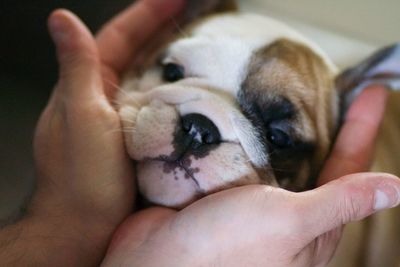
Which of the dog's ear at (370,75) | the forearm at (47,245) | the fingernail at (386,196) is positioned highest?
the dog's ear at (370,75)

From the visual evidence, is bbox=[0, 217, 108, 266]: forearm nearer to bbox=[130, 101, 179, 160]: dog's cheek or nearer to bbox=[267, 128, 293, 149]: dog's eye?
bbox=[130, 101, 179, 160]: dog's cheek

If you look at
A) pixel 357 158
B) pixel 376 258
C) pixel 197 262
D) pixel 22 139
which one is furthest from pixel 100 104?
pixel 376 258

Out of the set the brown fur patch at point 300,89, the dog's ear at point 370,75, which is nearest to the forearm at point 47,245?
the brown fur patch at point 300,89

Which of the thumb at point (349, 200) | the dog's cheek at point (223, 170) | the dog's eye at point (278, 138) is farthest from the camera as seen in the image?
the dog's eye at point (278, 138)

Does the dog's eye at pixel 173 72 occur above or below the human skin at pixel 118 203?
above

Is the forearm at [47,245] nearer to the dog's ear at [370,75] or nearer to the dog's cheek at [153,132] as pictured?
the dog's cheek at [153,132]

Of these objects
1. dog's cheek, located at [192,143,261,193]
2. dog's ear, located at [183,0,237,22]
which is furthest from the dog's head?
dog's ear, located at [183,0,237,22]

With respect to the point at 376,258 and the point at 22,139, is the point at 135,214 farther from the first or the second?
the point at 376,258

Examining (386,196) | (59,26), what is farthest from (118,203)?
(386,196)
